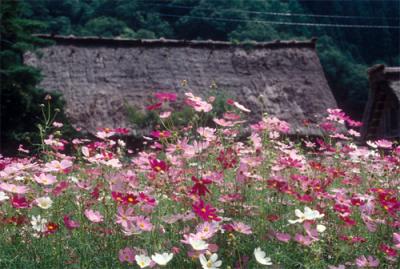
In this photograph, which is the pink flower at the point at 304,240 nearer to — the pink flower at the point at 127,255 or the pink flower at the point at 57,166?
the pink flower at the point at 127,255

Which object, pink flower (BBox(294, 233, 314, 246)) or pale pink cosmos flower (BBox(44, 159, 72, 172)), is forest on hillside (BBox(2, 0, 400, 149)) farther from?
pink flower (BBox(294, 233, 314, 246))

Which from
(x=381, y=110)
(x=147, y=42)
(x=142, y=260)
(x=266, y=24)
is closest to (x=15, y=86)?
(x=147, y=42)

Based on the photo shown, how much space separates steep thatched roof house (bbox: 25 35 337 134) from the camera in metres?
14.3

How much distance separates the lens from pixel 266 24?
87.0ft

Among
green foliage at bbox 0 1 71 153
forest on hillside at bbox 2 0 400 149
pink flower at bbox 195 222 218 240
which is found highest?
pink flower at bbox 195 222 218 240

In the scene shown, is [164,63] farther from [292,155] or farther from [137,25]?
[292,155]

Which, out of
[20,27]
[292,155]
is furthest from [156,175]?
[20,27]

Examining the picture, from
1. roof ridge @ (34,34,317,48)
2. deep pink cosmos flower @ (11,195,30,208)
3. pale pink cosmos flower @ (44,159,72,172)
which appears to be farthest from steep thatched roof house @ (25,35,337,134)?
deep pink cosmos flower @ (11,195,30,208)

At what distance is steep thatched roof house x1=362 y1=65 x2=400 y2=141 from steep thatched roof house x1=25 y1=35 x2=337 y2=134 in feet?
3.31

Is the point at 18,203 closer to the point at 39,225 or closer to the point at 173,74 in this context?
the point at 39,225

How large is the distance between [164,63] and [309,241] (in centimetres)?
1414

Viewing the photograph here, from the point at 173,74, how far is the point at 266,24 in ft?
38.6

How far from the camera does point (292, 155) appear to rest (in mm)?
2758

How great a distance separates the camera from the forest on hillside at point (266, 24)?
2383cm
